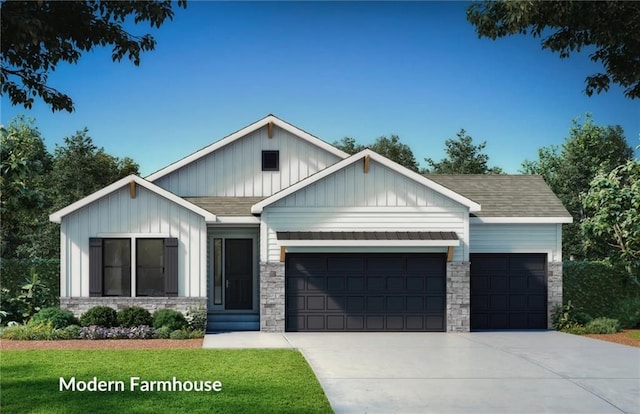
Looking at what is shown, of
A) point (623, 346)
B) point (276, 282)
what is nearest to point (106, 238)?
point (276, 282)

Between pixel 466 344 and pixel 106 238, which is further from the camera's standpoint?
pixel 106 238

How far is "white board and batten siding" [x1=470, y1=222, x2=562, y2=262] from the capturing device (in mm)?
20969

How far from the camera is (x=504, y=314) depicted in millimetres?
21016

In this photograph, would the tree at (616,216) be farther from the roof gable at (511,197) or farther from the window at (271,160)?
the window at (271,160)

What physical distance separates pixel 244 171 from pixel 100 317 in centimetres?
672

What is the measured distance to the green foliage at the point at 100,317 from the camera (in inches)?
732

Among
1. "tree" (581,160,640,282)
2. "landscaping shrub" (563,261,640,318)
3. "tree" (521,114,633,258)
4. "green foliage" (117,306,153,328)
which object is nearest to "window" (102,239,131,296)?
"green foliage" (117,306,153,328)

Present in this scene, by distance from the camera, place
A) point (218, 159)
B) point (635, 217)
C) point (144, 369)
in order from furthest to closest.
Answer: point (218, 159)
point (635, 217)
point (144, 369)

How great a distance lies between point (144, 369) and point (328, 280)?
295 inches

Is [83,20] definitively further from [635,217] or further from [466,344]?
[635,217]

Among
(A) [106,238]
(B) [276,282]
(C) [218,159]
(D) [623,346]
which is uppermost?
(C) [218,159]

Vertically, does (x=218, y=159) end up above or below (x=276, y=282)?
above

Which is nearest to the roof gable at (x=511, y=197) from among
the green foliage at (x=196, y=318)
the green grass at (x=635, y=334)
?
the green grass at (x=635, y=334)

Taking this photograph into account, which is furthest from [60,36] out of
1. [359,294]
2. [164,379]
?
[359,294]
